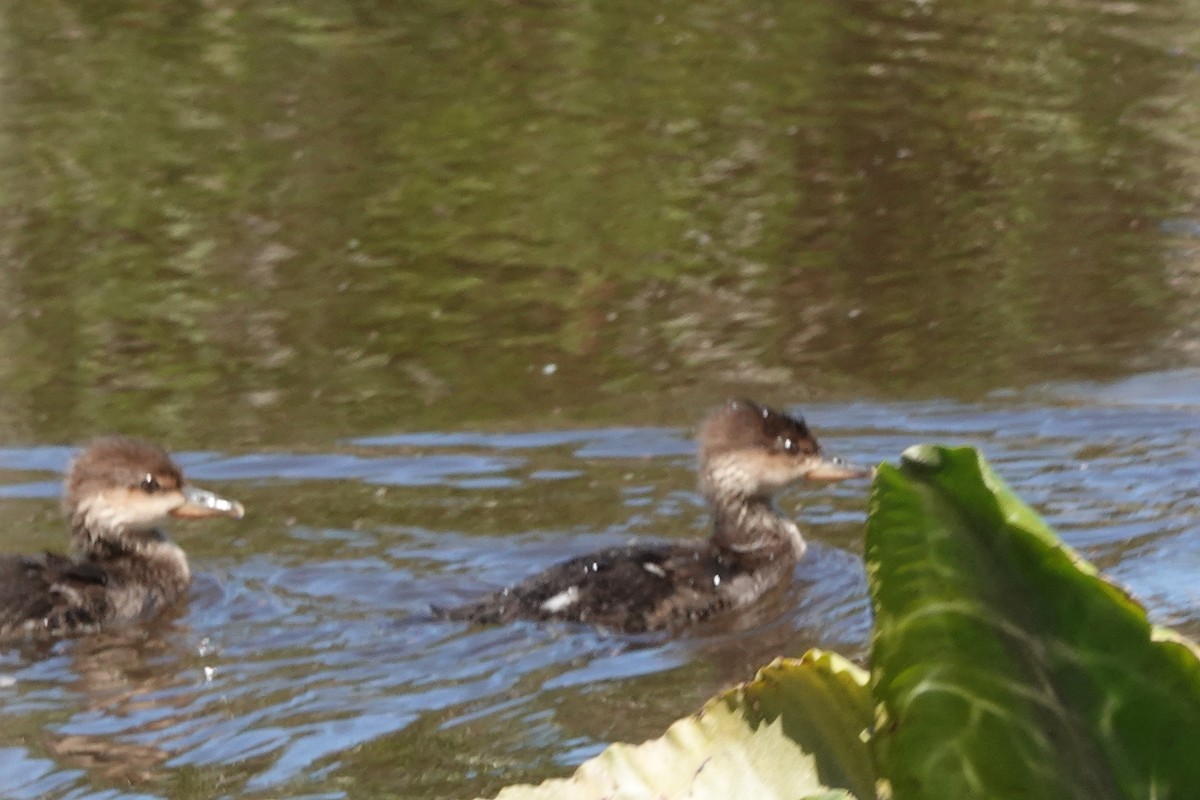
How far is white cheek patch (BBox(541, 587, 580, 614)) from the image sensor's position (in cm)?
550

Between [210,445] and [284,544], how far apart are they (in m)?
1.04

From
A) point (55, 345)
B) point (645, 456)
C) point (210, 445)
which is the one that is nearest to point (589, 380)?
point (645, 456)

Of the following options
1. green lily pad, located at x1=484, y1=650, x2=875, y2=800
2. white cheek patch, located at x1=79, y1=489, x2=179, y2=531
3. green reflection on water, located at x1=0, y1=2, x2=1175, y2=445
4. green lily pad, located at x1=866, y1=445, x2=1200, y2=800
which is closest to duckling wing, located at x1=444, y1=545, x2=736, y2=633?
white cheek patch, located at x1=79, y1=489, x2=179, y2=531

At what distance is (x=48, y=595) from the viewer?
221 inches

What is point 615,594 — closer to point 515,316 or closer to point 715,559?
point 715,559

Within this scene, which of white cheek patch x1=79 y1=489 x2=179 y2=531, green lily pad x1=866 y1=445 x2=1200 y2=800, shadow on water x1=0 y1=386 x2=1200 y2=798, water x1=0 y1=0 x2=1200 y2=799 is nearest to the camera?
green lily pad x1=866 y1=445 x2=1200 y2=800

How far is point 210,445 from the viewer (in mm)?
7227

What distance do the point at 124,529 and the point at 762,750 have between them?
16.5ft

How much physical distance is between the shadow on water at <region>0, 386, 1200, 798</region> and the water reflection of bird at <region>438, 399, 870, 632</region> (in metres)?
0.08

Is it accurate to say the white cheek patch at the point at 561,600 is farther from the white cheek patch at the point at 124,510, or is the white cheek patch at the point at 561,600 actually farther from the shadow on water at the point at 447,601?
the white cheek patch at the point at 124,510

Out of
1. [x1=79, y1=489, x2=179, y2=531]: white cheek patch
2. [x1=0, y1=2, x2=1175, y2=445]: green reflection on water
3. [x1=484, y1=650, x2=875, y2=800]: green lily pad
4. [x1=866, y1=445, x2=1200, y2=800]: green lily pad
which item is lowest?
[x1=0, y1=2, x2=1175, y2=445]: green reflection on water

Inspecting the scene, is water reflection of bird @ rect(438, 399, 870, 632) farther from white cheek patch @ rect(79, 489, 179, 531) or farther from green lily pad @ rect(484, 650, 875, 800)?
green lily pad @ rect(484, 650, 875, 800)

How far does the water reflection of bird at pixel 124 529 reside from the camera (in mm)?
5816

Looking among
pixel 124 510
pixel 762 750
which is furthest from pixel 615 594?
pixel 762 750
